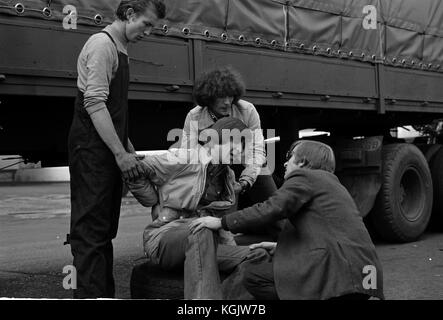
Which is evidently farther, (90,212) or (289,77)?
(289,77)

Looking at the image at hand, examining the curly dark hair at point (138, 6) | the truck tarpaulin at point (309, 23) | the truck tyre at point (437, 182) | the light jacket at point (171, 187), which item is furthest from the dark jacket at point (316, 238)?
the truck tyre at point (437, 182)

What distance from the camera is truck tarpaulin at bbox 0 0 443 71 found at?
4523mm

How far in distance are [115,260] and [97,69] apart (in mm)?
3847

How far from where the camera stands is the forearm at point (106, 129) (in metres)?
3.69

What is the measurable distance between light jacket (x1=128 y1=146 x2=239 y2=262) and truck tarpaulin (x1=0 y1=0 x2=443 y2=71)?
1139mm

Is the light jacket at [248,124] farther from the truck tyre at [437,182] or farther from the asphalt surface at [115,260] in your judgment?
the truck tyre at [437,182]

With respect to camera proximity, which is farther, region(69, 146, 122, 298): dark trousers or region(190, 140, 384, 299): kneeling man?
region(69, 146, 122, 298): dark trousers

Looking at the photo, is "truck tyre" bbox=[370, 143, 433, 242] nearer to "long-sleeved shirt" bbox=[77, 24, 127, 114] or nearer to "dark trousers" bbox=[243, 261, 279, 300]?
"dark trousers" bbox=[243, 261, 279, 300]

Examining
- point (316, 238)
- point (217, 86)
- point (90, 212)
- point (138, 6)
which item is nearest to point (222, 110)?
point (217, 86)

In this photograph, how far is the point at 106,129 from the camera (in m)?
3.69

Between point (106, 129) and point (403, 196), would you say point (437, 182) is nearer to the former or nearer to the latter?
point (403, 196)

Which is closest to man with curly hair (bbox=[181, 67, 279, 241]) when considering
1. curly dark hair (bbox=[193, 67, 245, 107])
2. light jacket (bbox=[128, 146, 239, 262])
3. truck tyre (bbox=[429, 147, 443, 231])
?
curly dark hair (bbox=[193, 67, 245, 107])

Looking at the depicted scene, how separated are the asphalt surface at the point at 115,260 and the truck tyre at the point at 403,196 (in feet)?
0.63
